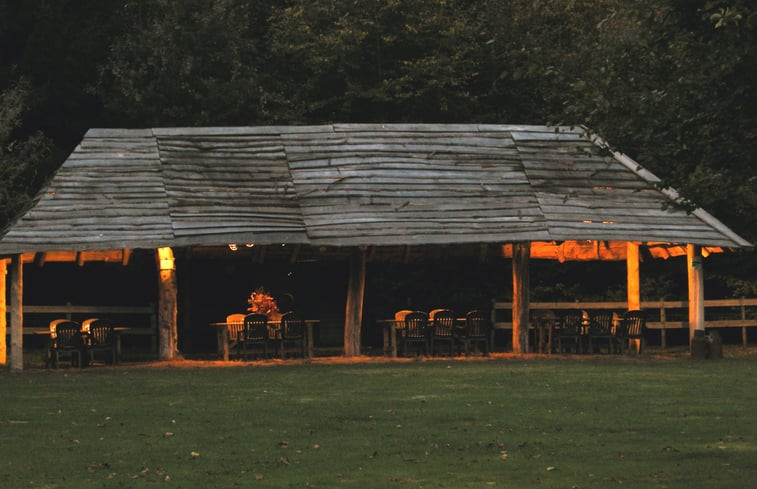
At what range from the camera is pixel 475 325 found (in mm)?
26812

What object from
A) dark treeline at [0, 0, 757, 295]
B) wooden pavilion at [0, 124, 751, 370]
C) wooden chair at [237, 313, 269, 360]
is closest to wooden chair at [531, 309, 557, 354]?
wooden pavilion at [0, 124, 751, 370]

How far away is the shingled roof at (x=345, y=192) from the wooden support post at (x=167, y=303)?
110 centimetres

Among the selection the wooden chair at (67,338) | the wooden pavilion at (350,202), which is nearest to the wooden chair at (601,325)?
the wooden pavilion at (350,202)

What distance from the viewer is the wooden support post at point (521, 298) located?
88.2 ft

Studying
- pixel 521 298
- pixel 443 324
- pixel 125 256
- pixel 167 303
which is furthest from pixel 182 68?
pixel 521 298

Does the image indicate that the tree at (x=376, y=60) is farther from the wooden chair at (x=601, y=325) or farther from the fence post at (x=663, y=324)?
the wooden chair at (x=601, y=325)

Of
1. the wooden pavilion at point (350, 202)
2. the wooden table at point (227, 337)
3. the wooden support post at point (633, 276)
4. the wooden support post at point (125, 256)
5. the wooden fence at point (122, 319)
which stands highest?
the wooden pavilion at point (350, 202)

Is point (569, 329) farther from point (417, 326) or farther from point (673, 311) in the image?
point (673, 311)

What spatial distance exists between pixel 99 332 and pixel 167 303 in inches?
53.7

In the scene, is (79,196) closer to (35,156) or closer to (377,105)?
(35,156)

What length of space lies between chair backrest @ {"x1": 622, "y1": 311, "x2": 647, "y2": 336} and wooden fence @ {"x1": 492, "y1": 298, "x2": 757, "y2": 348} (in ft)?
10.4

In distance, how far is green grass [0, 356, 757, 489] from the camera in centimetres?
1166

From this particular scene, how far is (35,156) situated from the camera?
33.6 metres

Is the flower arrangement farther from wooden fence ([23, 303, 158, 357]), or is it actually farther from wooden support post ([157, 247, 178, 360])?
wooden support post ([157, 247, 178, 360])
